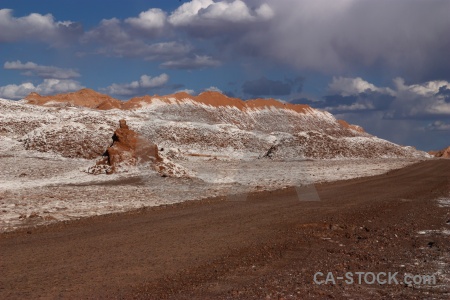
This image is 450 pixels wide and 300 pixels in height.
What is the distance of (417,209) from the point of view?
20.2 meters

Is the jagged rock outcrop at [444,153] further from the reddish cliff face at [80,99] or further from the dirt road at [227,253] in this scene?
the dirt road at [227,253]

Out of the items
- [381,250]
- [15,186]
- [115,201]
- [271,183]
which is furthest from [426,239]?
[15,186]

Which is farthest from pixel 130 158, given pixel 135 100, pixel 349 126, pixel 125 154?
pixel 349 126

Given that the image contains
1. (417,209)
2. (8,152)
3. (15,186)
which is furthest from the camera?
(8,152)

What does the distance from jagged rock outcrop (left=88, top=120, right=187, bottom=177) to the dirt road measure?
14.4 m

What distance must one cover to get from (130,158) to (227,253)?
25.0 meters

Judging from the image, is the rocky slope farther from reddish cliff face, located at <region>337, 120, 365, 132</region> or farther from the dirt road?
reddish cliff face, located at <region>337, 120, 365, 132</region>

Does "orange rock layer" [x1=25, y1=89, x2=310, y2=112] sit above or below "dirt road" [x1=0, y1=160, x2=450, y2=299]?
above

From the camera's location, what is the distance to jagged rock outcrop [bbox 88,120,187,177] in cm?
3428

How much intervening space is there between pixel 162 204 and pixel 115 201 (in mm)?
2363

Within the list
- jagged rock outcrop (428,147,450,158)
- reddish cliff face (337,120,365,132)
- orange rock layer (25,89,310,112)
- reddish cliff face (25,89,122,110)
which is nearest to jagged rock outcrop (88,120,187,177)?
orange rock layer (25,89,310,112)

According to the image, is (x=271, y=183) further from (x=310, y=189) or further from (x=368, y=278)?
(x=368, y=278)

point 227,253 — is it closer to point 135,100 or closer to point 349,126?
point 135,100

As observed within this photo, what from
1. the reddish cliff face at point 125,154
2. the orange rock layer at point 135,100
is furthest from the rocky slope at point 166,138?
the orange rock layer at point 135,100
